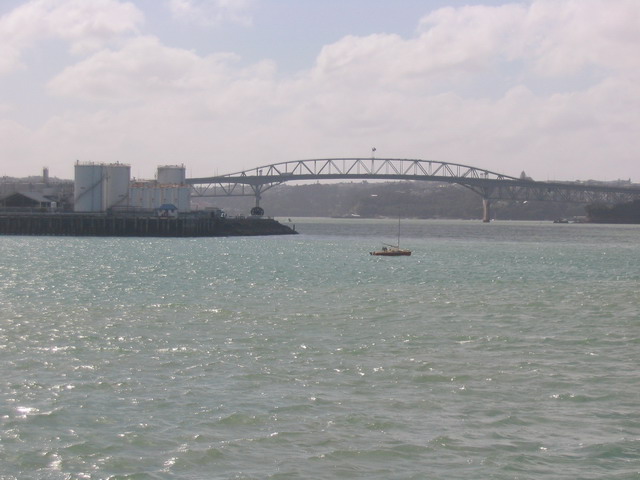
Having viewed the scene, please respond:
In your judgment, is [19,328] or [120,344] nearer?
[120,344]

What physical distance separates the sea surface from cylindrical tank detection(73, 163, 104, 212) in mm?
89449

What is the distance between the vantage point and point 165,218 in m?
122

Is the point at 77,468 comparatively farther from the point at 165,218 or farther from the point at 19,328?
the point at 165,218

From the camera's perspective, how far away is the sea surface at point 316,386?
555 inches

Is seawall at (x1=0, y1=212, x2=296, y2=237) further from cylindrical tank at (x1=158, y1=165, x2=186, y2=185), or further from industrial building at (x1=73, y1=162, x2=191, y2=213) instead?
cylindrical tank at (x1=158, y1=165, x2=186, y2=185)

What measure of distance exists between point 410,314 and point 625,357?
1046 cm

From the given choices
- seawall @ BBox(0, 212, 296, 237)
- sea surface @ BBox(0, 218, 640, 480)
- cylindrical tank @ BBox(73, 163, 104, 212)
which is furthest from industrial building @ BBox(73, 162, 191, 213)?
sea surface @ BBox(0, 218, 640, 480)

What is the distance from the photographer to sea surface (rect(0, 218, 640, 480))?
14.1 meters

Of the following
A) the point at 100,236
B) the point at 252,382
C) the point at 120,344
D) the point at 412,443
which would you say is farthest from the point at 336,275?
the point at 100,236

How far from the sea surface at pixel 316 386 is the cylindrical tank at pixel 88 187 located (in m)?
89.4

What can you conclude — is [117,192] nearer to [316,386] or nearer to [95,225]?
[95,225]

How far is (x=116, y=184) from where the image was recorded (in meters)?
130

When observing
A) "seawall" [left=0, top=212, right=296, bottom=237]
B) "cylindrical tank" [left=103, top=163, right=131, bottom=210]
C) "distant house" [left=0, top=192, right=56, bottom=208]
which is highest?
"cylindrical tank" [left=103, top=163, right=131, bottom=210]

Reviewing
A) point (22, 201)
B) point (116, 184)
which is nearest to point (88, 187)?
point (116, 184)
